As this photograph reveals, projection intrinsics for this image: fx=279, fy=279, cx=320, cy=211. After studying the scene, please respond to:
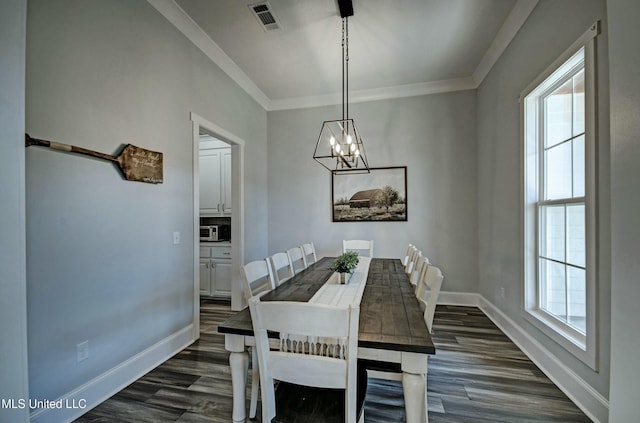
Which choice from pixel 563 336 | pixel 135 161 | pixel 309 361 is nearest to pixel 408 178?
pixel 563 336

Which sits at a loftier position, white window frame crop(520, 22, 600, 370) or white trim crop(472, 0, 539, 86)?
white trim crop(472, 0, 539, 86)

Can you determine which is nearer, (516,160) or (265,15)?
(265,15)

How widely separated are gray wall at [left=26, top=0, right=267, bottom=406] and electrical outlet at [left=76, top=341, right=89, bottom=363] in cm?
3

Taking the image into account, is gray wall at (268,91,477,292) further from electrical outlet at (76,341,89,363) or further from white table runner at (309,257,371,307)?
electrical outlet at (76,341,89,363)

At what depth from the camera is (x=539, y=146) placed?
8.11ft

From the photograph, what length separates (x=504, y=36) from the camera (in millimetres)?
2887

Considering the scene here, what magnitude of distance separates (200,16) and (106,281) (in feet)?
8.13

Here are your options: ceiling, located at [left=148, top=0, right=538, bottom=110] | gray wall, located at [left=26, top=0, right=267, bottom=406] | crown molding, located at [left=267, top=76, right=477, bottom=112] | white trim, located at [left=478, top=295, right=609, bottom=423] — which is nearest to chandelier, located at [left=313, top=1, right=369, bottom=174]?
ceiling, located at [left=148, top=0, right=538, bottom=110]

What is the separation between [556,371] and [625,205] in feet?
4.85

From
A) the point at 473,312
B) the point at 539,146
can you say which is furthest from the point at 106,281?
the point at 473,312

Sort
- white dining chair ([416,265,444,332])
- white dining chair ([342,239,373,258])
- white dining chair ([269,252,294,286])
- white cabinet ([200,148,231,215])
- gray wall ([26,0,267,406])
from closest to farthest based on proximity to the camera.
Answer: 1. white dining chair ([416,265,444,332])
2. gray wall ([26,0,267,406])
3. white dining chair ([269,252,294,286])
4. white dining chair ([342,239,373,258])
5. white cabinet ([200,148,231,215])

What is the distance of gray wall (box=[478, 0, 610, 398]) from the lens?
1.62 m

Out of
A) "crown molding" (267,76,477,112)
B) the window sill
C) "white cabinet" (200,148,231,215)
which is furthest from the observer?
"white cabinet" (200,148,231,215)

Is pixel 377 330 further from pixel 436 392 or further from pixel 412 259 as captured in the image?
pixel 412 259
